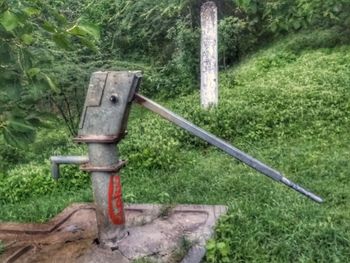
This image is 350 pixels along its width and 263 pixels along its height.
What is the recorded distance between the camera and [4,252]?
3.71m

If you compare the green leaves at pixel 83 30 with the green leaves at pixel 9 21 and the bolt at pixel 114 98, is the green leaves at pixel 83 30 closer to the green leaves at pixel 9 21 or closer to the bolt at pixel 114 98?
the green leaves at pixel 9 21

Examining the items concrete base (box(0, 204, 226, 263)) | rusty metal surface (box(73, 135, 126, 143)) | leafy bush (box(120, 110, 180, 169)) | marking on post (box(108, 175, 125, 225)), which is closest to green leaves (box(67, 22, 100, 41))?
rusty metal surface (box(73, 135, 126, 143))

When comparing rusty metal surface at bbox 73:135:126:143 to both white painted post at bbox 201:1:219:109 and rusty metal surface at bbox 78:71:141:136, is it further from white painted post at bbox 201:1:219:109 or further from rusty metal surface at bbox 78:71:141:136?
white painted post at bbox 201:1:219:109

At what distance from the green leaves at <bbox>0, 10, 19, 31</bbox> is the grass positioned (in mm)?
1825

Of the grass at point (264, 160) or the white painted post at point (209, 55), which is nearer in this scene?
the grass at point (264, 160)

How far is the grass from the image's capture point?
360 cm

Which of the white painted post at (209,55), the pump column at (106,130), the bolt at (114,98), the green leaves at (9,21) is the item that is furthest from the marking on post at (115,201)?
the white painted post at (209,55)

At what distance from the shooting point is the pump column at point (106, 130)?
11.1 ft

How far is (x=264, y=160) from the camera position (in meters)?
5.63

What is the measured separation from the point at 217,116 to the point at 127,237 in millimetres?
3487

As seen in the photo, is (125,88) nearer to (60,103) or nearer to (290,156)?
(290,156)

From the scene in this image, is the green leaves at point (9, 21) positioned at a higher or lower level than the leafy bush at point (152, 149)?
higher

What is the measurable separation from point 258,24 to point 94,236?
794cm

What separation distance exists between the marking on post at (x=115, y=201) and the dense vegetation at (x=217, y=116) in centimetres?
59
